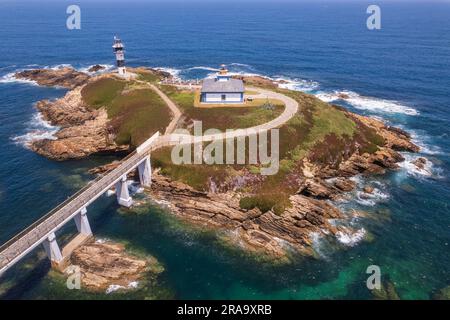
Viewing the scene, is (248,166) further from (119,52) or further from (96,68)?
(96,68)

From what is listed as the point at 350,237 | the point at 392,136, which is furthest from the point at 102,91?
the point at 392,136

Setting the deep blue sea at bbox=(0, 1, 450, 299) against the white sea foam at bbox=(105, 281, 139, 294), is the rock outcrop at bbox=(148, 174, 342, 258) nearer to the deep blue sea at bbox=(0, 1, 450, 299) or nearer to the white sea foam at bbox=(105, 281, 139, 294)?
the deep blue sea at bbox=(0, 1, 450, 299)

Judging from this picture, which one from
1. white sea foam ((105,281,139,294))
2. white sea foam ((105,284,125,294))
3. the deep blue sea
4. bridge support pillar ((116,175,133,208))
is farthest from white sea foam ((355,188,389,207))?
white sea foam ((105,284,125,294))

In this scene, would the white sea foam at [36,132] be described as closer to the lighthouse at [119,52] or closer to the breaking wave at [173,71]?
the lighthouse at [119,52]

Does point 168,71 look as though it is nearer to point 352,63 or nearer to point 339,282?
point 352,63
